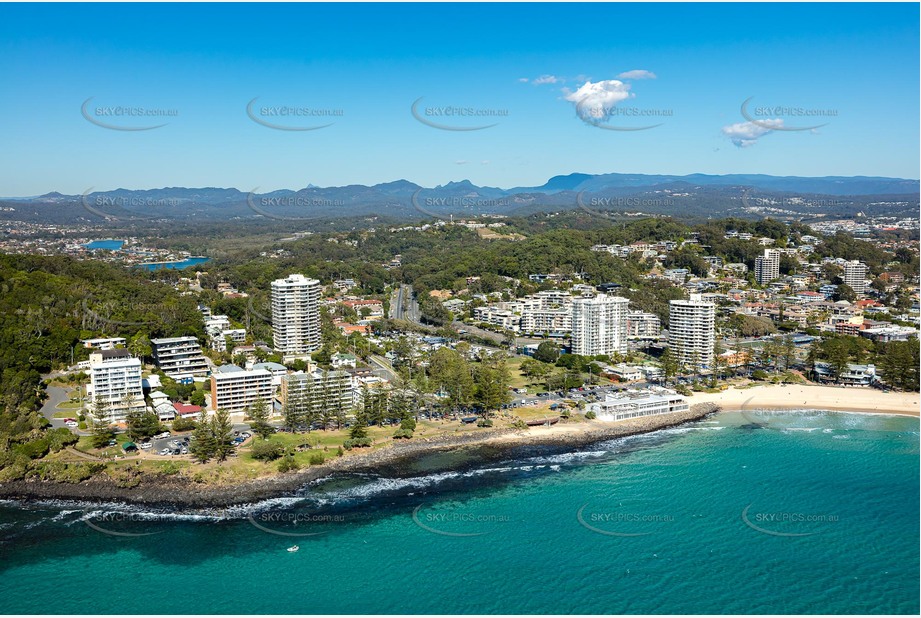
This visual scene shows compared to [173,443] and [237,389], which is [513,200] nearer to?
[237,389]

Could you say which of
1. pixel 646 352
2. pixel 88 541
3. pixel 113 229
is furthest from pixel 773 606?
pixel 113 229

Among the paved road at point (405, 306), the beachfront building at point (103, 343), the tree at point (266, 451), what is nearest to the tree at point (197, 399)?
the tree at point (266, 451)

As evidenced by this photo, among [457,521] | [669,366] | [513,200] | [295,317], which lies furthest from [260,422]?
[513,200]

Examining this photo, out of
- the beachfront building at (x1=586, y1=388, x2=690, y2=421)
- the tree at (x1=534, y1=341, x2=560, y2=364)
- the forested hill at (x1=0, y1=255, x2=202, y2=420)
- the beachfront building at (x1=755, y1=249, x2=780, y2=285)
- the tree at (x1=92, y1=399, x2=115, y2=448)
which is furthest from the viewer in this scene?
the beachfront building at (x1=755, y1=249, x2=780, y2=285)

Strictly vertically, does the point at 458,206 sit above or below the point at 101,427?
above

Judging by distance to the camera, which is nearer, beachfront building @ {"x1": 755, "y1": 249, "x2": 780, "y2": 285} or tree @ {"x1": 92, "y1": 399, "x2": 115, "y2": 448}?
tree @ {"x1": 92, "y1": 399, "x2": 115, "y2": 448}

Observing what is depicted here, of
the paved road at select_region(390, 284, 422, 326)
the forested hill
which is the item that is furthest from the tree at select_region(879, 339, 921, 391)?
the forested hill

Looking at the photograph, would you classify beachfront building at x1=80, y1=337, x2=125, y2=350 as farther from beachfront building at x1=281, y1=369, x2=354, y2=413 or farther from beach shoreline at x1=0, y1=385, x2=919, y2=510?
beach shoreline at x1=0, y1=385, x2=919, y2=510
